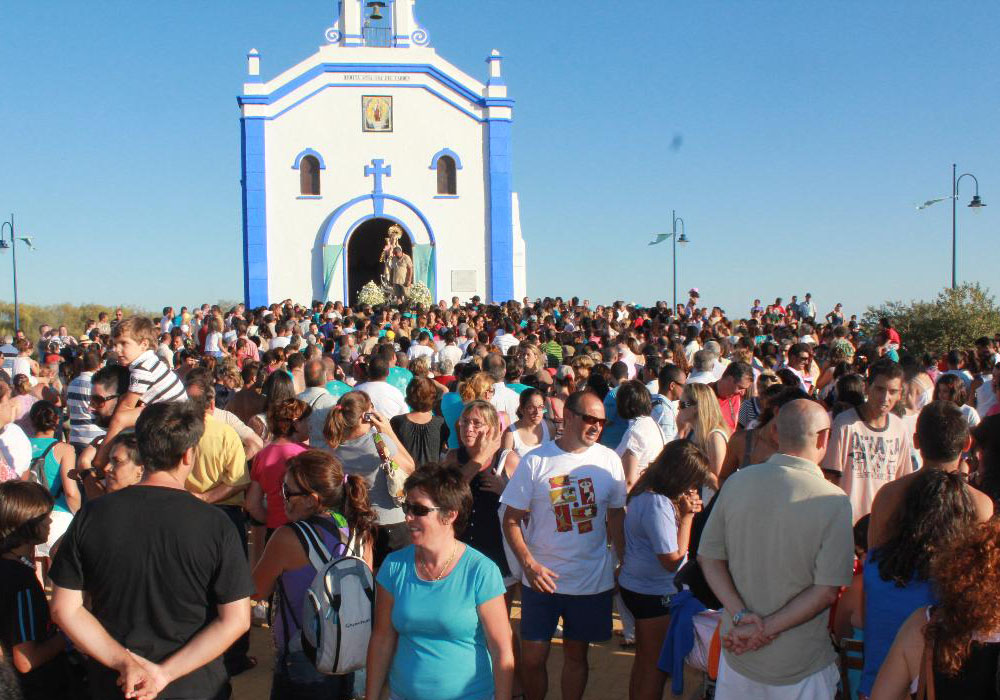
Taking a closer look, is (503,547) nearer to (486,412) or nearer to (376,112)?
(486,412)

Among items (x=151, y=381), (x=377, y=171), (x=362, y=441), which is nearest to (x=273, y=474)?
(x=362, y=441)

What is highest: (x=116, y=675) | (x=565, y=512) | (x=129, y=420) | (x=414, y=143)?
(x=414, y=143)

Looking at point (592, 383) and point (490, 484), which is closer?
point (490, 484)

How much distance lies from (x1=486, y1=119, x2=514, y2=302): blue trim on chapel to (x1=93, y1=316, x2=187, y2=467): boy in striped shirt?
24.9 meters

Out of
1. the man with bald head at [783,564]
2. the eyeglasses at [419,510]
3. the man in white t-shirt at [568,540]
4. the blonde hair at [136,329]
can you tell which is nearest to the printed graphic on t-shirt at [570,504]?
the man in white t-shirt at [568,540]

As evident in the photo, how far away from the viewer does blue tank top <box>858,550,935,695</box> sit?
3.46 m

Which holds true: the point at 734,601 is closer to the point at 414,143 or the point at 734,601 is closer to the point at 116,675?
the point at 116,675

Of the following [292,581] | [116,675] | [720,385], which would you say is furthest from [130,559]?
[720,385]

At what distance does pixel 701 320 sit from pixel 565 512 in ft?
50.3

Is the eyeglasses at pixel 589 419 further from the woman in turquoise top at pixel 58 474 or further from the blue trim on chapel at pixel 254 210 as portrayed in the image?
the blue trim on chapel at pixel 254 210

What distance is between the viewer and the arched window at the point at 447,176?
31.0m

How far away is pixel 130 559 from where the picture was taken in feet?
11.1

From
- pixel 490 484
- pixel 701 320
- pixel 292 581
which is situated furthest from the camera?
pixel 701 320

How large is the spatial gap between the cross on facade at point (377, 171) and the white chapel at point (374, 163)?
3cm
